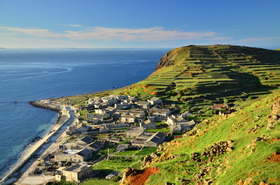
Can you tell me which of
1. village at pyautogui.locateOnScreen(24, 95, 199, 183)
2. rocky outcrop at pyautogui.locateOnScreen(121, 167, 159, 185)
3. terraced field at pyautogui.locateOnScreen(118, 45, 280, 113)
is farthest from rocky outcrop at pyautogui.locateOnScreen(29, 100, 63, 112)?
rocky outcrop at pyautogui.locateOnScreen(121, 167, 159, 185)

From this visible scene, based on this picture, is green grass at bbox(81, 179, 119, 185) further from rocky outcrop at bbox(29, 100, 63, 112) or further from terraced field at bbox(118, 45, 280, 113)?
rocky outcrop at bbox(29, 100, 63, 112)

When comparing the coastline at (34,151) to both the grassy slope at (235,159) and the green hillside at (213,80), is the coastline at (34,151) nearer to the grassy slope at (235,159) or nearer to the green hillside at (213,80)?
the grassy slope at (235,159)

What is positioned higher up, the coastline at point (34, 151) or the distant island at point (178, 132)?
the distant island at point (178, 132)

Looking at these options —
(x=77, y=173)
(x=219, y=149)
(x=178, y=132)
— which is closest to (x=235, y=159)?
(x=219, y=149)

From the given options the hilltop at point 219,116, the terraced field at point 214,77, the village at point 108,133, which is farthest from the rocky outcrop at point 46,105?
the terraced field at point 214,77

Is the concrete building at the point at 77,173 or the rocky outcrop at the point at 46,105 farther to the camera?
the rocky outcrop at the point at 46,105

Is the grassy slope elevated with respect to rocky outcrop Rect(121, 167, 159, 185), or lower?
elevated

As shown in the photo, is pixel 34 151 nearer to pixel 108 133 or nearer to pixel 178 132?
pixel 108 133
